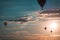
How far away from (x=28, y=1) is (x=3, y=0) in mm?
440

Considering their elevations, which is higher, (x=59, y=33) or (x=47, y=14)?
(x=47, y=14)

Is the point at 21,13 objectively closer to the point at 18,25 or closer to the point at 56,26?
the point at 18,25

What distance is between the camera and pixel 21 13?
2.90m

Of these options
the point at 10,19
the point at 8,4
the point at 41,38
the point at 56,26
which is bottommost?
the point at 41,38

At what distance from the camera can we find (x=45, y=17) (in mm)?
2912

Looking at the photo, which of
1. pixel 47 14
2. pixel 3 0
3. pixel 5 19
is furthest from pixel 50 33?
pixel 3 0

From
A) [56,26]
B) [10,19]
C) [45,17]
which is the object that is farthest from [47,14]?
[10,19]

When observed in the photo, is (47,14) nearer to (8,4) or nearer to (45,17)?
(45,17)

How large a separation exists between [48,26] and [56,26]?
14cm

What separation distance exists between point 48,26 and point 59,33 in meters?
0.22

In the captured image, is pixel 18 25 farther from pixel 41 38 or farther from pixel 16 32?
pixel 41 38

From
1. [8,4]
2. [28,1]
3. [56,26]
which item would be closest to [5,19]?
[8,4]

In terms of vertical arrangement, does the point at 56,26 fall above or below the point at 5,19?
below

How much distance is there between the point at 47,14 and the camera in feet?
9.57
